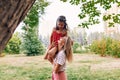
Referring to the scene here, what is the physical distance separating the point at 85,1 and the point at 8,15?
564 centimetres

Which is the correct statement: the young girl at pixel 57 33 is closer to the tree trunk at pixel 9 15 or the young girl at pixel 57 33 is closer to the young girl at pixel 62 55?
the young girl at pixel 62 55

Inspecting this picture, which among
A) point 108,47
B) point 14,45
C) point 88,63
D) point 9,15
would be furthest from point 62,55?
point 14,45

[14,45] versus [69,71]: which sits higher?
[14,45]

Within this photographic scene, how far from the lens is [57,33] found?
148 inches

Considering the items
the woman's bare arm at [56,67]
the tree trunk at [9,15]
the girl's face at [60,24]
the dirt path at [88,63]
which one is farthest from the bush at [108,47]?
the tree trunk at [9,15]

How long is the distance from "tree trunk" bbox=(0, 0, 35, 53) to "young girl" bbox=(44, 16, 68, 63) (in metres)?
2.68

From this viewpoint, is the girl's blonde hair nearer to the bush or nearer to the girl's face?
the girl's face

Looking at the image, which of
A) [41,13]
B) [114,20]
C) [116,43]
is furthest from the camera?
[41,13]

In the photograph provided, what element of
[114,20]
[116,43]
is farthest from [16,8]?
[116,43]

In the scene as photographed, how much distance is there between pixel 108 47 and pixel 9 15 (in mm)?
15093

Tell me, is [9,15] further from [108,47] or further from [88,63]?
[108,47]

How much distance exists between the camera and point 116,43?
1502cm

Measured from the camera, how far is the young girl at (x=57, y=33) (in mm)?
3695

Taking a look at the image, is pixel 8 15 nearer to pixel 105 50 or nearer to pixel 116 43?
pixel 116 43
